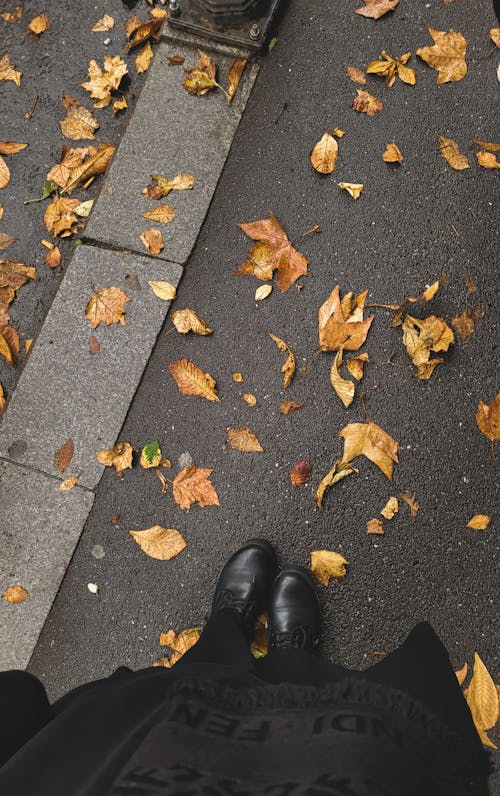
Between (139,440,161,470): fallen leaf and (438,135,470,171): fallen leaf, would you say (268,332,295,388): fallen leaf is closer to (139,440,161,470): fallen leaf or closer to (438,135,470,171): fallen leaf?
(139,440,161,470): fallen leaf

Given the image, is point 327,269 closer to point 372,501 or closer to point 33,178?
point 372,501

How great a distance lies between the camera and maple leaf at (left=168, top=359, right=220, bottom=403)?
8.32 ft

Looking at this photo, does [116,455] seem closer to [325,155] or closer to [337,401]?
[337,401]

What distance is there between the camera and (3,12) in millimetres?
2984

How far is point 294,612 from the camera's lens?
7.53 feet

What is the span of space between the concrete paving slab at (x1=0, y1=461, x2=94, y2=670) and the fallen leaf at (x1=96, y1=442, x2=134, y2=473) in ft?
0.47

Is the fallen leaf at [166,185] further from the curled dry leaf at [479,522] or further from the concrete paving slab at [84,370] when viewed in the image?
the curled dry leaf at [479,522]

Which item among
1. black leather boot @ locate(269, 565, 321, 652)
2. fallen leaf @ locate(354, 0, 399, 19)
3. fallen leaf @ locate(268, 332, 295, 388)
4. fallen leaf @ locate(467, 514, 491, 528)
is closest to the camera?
black leather boot @ locate(269, 565, 321, 652)

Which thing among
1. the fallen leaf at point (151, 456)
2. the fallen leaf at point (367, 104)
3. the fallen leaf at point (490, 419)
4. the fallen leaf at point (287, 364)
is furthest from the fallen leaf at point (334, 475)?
the fallen leaf at point (367, 104)

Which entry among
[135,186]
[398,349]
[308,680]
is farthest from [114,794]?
[135,186]

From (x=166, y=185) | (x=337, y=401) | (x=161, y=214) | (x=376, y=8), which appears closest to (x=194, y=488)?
(x=337, y=401)

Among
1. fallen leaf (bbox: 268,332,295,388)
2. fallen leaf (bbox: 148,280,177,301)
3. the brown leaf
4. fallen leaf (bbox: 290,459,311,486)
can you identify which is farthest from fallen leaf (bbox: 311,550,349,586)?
fallen leaf (bbox: 148,280,177,301)

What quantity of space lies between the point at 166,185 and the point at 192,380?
86cm

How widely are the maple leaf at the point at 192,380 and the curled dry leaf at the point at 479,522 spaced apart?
1.09 m
